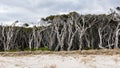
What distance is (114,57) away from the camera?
21219mm

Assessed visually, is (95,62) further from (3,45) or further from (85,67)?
(3,45)

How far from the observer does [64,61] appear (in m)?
21.2

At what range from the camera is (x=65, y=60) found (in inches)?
840

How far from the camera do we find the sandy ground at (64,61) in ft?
66.4

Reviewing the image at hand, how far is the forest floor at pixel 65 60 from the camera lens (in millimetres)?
20297

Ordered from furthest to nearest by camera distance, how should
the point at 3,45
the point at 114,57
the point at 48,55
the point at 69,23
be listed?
the point at 3,45
the point at 69,23
the point at 48,55
the point at 114,57

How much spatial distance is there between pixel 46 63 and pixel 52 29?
4220 centimetres

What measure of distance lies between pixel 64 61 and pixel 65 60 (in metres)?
0.14

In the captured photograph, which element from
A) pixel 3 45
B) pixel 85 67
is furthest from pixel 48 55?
pixel 3 45

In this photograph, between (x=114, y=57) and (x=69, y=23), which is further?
(x=69, y=23)

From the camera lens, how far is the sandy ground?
20.2 m

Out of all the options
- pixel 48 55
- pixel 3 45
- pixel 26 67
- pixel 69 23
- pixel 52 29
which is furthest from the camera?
pixel 3 45

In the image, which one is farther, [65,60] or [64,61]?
[65,60]

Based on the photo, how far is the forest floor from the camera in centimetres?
2030
